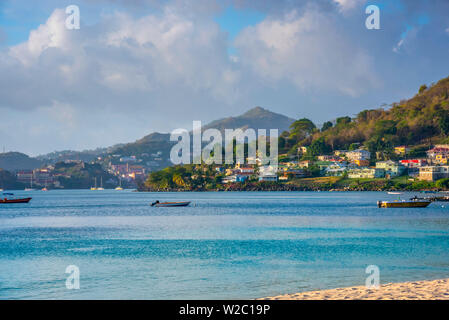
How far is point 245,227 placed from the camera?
4188cm

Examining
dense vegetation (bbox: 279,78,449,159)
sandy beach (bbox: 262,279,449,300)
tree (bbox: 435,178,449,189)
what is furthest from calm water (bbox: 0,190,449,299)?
dense vegetation (bbox: 279,78,449,159)

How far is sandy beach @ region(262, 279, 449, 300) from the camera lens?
14120mm

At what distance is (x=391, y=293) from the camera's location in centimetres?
1484

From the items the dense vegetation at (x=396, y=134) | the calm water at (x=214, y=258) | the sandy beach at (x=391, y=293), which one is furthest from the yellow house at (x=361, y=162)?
the sandy beach at (x=391, y=293)

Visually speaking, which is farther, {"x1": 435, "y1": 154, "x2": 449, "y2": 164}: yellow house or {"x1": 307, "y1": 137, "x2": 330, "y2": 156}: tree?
{"x1": 307, "y1": 137, "x2": 330, "y2": 156}: tree

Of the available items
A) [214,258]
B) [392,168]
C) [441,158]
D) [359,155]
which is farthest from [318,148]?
[214,258]

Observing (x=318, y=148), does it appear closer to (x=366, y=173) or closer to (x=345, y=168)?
(x=345, y=168)

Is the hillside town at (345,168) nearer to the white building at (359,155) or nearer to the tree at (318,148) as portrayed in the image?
the white building at (359,155)

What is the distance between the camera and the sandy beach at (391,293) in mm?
14120

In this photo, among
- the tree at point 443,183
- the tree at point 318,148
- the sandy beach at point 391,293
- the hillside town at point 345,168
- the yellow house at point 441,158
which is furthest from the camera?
the tree at point 318,148

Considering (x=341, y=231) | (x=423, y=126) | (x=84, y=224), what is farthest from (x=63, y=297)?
(x=423, y=126)

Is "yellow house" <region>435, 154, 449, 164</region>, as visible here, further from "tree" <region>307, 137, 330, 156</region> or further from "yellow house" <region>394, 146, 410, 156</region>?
"tree" <region>307, 137, 330, 156</region>

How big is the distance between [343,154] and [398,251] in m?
155
